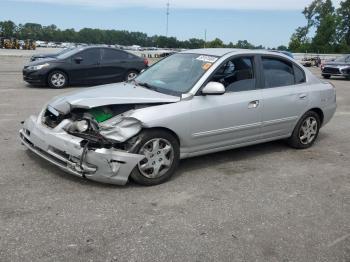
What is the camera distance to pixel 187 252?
12.1 feet

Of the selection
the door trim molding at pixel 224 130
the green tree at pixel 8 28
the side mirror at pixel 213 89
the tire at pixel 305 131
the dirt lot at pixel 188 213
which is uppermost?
the green tree at pixel 8 28

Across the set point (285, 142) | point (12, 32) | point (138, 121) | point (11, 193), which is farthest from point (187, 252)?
point (12, 32)

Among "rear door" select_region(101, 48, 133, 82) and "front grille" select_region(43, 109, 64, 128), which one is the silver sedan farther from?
"rear door" select_region(101, 48, 133, 82)

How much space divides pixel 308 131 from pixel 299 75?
0.90 metres

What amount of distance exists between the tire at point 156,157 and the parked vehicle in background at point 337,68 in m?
19.9

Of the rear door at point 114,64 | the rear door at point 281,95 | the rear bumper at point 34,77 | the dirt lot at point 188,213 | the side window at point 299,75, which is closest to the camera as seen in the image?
the dirt lot at point 188,213

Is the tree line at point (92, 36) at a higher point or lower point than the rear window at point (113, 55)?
higher

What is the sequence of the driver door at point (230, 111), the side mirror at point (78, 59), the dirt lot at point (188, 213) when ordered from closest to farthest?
the dirt lot at point (188, 213)
the driver door at point (230, 111)
the side mirror at point (78, 59)

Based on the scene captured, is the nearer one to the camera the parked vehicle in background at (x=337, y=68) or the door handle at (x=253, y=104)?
the door handle at (x=253, y=104)

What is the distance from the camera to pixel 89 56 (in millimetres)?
14234

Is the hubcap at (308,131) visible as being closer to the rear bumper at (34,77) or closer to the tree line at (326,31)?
the rear bumper at (34,77)

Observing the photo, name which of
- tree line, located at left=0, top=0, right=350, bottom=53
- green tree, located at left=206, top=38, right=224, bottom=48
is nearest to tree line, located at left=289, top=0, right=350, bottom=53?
tree line, located at left=0, top=0, right=350, bottom=53

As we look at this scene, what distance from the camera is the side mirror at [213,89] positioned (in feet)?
18.0

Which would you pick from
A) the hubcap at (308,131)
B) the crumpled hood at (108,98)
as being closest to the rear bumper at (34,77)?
the crumpled hood at (108,98)
